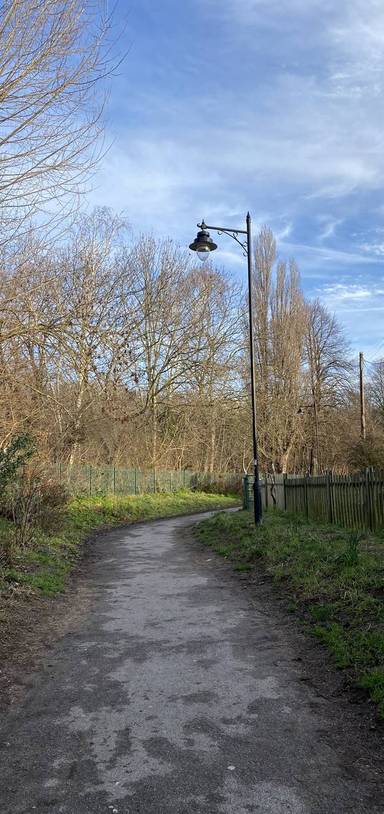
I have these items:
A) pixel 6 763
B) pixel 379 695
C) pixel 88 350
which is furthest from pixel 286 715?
pixel 88 350

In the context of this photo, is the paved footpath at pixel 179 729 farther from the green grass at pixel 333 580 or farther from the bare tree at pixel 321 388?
the bare tree at pixel 321 388

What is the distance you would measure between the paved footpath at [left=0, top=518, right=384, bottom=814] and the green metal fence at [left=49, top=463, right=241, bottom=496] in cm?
1166

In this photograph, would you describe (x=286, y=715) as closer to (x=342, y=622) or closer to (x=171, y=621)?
(x=342, y=622)

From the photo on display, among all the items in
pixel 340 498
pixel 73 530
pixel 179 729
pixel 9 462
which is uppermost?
pixel 9 462

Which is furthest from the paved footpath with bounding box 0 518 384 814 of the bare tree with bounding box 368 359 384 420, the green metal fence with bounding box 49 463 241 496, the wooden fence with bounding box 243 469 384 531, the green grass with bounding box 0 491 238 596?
the bare tree with bounding box 368 359 384 420

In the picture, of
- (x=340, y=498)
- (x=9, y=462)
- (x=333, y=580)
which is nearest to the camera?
(x=333, y=580)

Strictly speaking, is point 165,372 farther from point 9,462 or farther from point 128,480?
point 9,462

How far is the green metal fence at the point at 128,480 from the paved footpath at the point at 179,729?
11.7 m

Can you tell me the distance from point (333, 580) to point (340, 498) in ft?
20.8

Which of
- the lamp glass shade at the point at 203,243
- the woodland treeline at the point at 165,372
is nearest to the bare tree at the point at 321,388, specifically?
the woodland treeline at the point at 165,372

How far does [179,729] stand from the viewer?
13.3ft

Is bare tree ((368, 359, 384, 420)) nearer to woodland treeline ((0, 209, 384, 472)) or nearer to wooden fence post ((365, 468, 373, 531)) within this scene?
woodland treeline ((0, 209, 384, 472))

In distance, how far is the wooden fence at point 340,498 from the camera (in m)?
12.1

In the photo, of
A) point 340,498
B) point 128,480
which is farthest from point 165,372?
point 340,498
